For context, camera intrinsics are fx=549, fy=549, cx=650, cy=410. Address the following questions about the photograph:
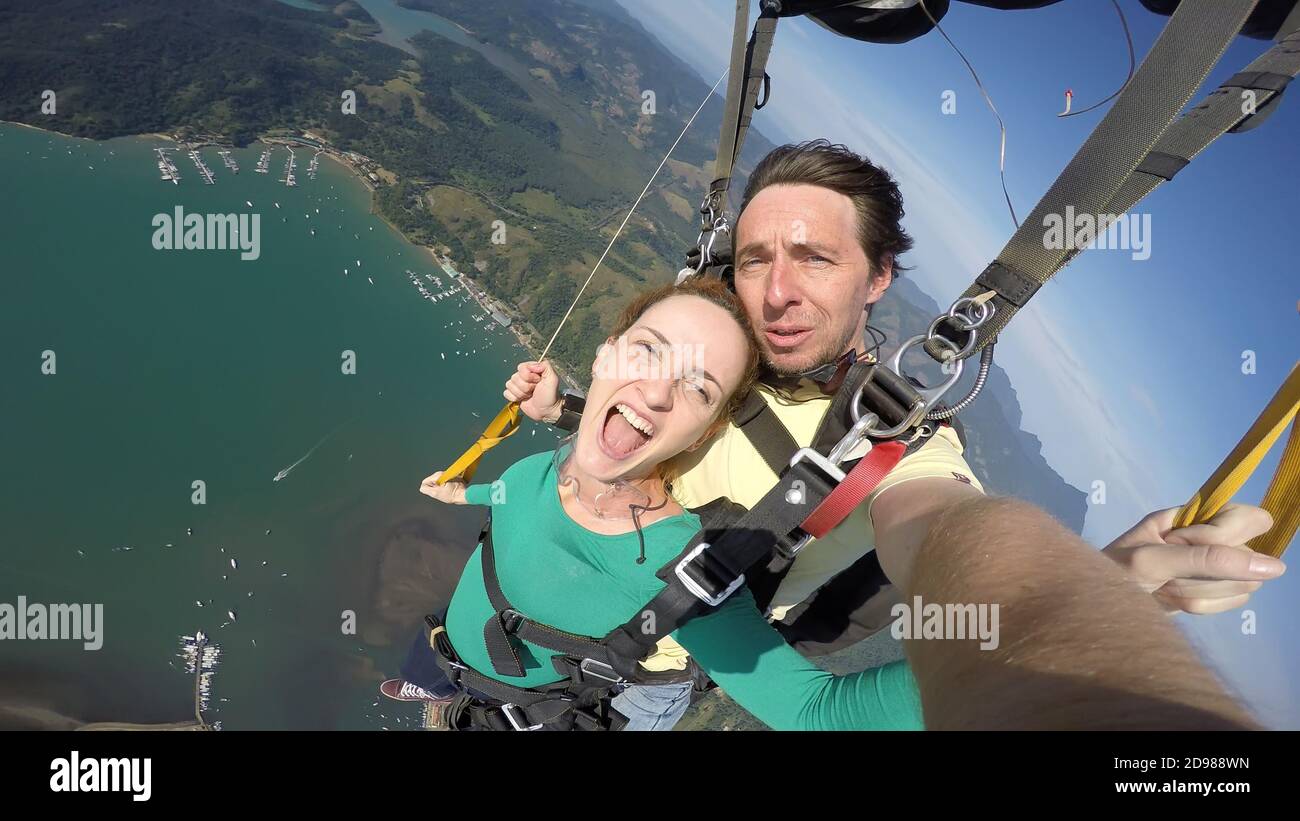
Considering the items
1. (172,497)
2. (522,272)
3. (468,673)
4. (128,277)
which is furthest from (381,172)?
(468,673)

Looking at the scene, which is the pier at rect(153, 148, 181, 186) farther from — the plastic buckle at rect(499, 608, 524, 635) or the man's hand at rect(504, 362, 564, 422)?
the plastic buckle at rect(499, 608, 524, 635)

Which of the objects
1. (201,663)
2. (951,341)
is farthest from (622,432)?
(201,663)

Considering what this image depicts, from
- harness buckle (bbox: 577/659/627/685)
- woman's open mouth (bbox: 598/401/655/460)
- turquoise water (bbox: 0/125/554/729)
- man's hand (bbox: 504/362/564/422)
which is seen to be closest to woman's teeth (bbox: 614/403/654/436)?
woman's open mouth (bbox: 598/401/655/460)

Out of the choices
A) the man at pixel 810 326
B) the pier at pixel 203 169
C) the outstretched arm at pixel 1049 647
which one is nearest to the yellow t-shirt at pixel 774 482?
the man at pixel 810 326

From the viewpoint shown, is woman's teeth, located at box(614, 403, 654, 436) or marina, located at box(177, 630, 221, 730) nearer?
woman's teeth, located at box(614, 403, 654, 436)

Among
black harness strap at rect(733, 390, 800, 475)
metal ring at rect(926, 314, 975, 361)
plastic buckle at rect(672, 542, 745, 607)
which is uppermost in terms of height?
metal ring at rect(926, 314, 975, 361)
